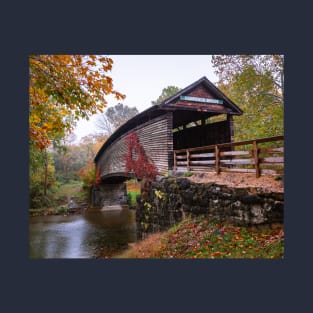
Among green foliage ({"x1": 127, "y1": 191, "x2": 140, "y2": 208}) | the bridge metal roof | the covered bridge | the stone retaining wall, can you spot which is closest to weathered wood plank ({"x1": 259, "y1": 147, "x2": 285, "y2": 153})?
the stone retaining wall

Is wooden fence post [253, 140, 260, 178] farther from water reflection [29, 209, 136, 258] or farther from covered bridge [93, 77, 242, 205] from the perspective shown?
water reflection [29, 209, 136, 258]

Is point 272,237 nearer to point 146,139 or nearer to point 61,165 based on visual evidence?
point 146,139

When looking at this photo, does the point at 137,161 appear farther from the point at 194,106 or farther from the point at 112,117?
the point at 194,106

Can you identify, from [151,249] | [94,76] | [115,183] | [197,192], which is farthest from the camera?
[115,183]

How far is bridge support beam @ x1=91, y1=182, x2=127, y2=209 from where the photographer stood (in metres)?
17.5

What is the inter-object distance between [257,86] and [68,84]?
19.4 feet

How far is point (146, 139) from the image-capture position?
962 centimetres

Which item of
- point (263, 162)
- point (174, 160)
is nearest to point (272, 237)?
point (263, 162)

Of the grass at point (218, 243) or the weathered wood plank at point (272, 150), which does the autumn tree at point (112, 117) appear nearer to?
the grass at point (218, 243)

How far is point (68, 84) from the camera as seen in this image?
4.36 meters

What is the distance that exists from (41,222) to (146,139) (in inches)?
278

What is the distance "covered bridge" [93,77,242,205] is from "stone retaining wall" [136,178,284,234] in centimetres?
111

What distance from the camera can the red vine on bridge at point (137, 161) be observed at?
9195 millimetres

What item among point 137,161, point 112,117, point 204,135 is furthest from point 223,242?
point 112,117
